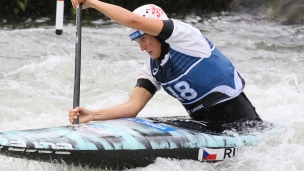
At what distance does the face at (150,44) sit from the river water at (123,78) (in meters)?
0.80

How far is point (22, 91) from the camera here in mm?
7559

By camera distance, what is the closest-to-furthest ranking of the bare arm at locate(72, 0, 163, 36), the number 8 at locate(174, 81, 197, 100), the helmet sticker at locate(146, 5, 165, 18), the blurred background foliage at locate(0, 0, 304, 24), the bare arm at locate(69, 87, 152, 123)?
the bare arm at locate(72, 0, 163, 36) → the helmet sticker at locate(146, 5, 165, 18) → the number 8 at locate(174, 81, 197, 100) → the bare arm at locate(69, 87, 152, 123) → the blurred background foliage at locate(0, 0, 304, 24)

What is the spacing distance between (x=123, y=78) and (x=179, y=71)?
3894mm

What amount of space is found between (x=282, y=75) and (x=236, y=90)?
4.47m

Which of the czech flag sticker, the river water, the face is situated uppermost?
the face

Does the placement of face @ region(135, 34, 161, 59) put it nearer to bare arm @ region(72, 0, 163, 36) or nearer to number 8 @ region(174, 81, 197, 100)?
bare arm @ region(72, 0, 163, 36)

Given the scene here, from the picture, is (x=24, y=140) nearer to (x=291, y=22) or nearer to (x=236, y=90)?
(x=236, y=90)

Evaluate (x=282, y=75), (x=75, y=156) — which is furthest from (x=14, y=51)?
(x=75, y=156)

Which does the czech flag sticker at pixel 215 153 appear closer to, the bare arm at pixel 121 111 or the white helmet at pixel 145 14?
the bare arm at pixel 121 111

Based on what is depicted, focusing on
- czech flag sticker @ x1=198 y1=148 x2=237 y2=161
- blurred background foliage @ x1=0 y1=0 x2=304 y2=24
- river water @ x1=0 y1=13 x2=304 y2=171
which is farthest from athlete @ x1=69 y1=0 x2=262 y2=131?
blurred background foliage @ x1=0 y1=0 x2=304 y2=24

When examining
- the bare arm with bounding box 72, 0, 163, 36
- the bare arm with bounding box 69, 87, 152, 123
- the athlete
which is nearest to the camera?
the bare arm with bounding box 72, 0, 163, 36

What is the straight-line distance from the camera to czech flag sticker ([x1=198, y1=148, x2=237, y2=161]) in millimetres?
4598

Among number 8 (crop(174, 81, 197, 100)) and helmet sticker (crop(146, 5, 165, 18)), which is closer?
helmet sticker (crop(146, 5, 165, 18))

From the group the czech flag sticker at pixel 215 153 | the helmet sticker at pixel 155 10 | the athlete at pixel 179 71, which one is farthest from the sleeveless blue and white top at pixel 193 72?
the czech flag sticker at pixel 215 153
